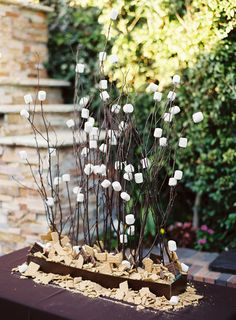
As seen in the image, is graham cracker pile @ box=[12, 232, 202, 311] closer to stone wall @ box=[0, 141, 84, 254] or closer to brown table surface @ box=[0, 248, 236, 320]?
brown table surface @ box=[0, 248, 236, 320]

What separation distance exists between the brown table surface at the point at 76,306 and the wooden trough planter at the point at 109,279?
12cm

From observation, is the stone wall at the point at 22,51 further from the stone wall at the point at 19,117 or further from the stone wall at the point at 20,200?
the stone wall at the point at 20,200

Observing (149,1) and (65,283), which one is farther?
(149,1)

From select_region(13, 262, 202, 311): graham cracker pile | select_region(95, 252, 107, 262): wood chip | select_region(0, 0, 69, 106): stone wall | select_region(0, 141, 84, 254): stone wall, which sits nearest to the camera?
select_region(13, 262, 202, 311): graham cracker pile

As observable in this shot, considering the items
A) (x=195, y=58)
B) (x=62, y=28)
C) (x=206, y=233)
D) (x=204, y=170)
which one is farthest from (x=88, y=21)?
(x=206, y=233)

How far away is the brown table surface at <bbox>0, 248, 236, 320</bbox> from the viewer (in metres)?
1.95

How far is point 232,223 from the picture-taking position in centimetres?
362

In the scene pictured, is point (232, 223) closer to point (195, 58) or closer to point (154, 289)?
point (195, 58)

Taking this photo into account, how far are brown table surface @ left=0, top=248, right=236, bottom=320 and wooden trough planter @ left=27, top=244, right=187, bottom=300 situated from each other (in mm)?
122

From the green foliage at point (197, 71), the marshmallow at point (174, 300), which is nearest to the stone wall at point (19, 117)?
the green foliage at point (197, 71)

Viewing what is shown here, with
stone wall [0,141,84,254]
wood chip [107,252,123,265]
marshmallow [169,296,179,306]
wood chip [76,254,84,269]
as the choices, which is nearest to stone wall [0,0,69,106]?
stone wall [0,141,84,254]

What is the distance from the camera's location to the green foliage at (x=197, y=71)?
11.3 feet

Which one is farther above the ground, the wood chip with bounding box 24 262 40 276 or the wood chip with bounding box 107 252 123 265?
the wood chip with bounding box 107 252 123 265

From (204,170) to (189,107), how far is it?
53cm
